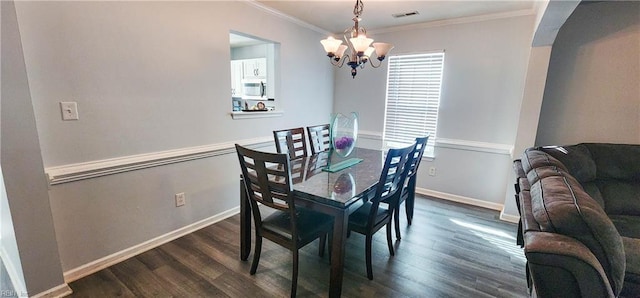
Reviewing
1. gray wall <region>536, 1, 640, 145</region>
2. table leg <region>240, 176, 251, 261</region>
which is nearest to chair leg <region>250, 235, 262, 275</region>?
table leg <region>240, 176, 251, 261</region>

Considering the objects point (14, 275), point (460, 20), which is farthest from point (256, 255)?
point (460, 20)

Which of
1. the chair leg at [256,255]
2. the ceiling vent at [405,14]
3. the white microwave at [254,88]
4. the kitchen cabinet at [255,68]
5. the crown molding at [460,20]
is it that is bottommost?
the chair leg at [256,255]

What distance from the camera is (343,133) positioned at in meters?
2.42

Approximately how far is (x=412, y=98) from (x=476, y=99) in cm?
77

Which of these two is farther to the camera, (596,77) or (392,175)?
(596,77)

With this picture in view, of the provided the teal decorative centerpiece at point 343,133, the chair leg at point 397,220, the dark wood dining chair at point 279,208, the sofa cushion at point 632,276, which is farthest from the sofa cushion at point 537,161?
the dark wood dining chair at point 279,208

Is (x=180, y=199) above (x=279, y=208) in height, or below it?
below

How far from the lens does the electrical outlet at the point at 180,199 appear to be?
2568mm

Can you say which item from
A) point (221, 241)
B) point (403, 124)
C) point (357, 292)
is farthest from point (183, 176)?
point (403, 124)

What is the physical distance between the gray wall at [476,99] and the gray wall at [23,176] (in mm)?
3606

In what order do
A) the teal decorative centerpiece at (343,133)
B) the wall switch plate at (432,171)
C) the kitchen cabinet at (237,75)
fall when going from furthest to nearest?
the kitchen cabinet at (237,75) < the wall switch plate at (432,171) < the teal decorative centerpiece at (343,133)

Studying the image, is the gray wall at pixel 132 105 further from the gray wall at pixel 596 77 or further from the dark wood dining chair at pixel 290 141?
the gray wall at pixel 596 77

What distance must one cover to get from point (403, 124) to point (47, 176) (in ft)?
12.1

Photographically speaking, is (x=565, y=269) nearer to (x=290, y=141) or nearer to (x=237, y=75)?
(x=290, y=141)
